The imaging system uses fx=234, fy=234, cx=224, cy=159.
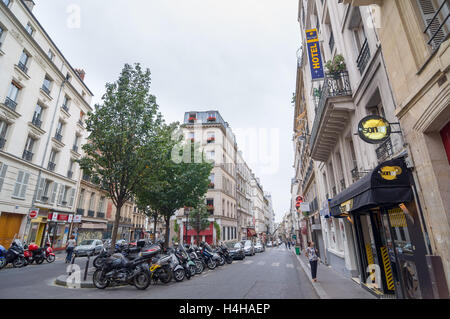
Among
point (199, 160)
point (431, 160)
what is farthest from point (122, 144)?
point (431, 160)

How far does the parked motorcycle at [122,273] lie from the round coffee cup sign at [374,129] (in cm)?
775

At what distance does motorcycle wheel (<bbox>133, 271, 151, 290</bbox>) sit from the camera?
783 cm

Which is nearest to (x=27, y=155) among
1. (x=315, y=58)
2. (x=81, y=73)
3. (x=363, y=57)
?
(x=81, y=73)

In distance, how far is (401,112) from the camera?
5254 mm

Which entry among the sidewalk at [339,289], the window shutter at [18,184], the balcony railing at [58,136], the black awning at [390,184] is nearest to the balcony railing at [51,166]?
the balcony railing at [58,136]

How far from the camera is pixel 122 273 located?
796 cm

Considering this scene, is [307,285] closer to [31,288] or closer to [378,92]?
[378,92]

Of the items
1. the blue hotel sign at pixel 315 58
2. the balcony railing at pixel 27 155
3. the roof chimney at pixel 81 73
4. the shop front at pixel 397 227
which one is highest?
the roof chimney at pixel 81 73

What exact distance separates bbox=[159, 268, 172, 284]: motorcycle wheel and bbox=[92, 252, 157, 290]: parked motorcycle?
96 cm

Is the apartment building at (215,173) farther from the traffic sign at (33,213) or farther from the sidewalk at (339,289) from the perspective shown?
the sidewalk at (339,289)

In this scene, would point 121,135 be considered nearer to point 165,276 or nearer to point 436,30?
point 165,276

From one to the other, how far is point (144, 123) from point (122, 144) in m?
1.56

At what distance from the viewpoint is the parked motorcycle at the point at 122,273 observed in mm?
7871

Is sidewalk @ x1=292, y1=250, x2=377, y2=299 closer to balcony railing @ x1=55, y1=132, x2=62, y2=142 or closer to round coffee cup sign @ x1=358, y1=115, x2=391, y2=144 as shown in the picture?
round coffee cup sign @ x1=358, y1=115, x2=391, y2=144
